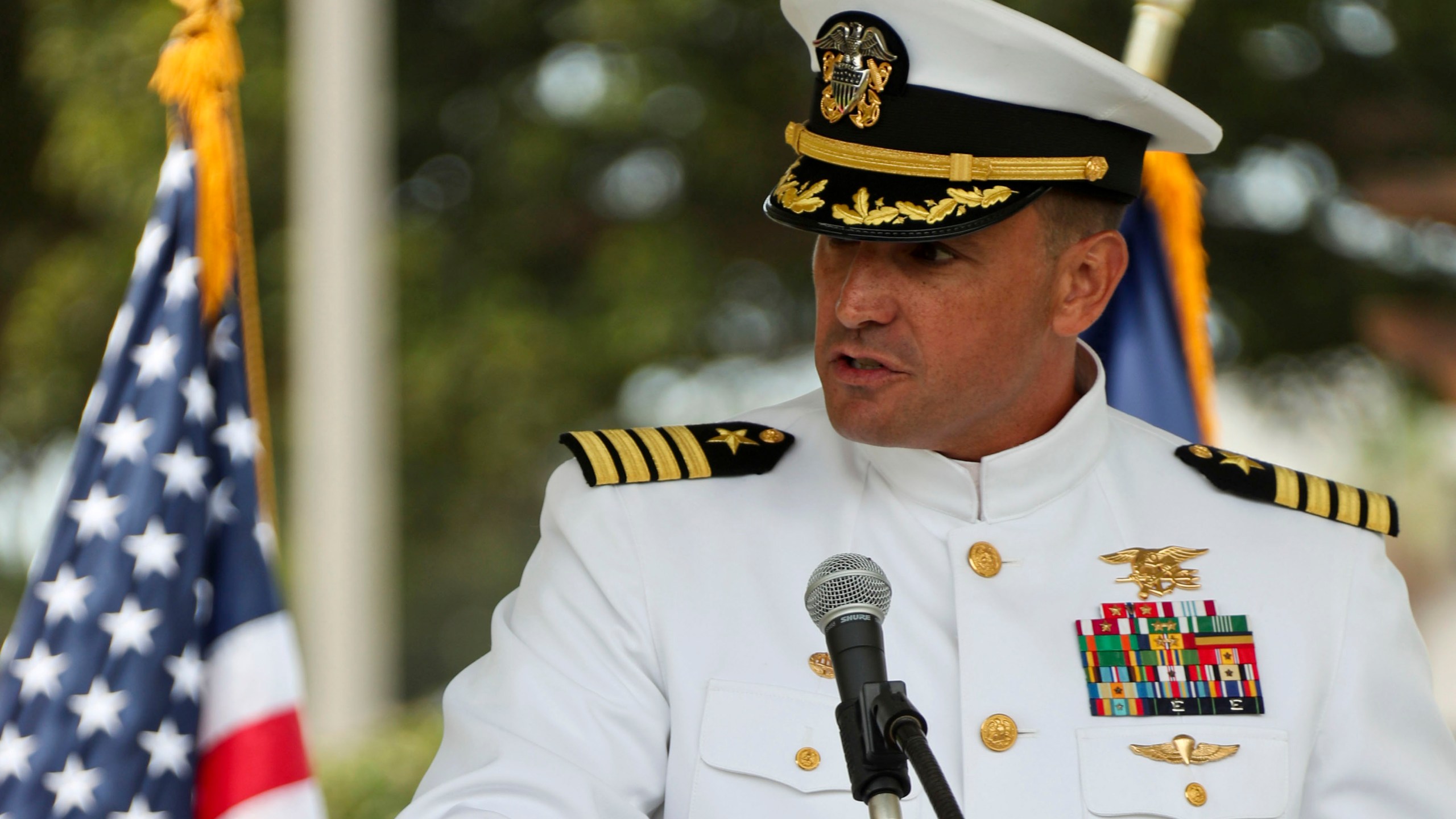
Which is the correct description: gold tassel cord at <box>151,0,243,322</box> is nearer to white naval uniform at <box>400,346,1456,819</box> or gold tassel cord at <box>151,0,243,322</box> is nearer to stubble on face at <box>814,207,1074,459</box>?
white naval uniform at <box>400,346,1456,819</box>

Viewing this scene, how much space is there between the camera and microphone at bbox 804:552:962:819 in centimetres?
125

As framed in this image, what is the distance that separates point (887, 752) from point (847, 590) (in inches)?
5.6

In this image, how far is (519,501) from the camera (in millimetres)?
7367

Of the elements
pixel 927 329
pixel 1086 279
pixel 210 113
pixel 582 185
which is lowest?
pixel 927 329

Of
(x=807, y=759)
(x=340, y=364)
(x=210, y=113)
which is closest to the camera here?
(x=807, y=759)

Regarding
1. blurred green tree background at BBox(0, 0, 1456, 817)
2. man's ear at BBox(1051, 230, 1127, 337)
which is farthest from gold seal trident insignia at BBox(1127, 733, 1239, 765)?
blurred green tree background at BBox(0, 0, 1456, 817)

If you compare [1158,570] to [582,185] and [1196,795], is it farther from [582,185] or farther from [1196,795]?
[582,185]

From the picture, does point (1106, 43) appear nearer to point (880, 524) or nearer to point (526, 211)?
point (526, 211)

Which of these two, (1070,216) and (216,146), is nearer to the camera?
(1070,216)

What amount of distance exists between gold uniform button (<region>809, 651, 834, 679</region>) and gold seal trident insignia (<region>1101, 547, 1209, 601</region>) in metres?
0.43

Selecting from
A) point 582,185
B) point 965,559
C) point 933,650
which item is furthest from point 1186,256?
point 582,185

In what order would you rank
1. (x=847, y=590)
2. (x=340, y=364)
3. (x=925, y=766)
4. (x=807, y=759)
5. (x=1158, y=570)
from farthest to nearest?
(x=340, y=364) → (x=1158, y=570) → (x=807, y=759) → (x=847, y=590) → (x=925, y=766)

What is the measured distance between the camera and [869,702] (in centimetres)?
128

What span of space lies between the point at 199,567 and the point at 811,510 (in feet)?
2.97
